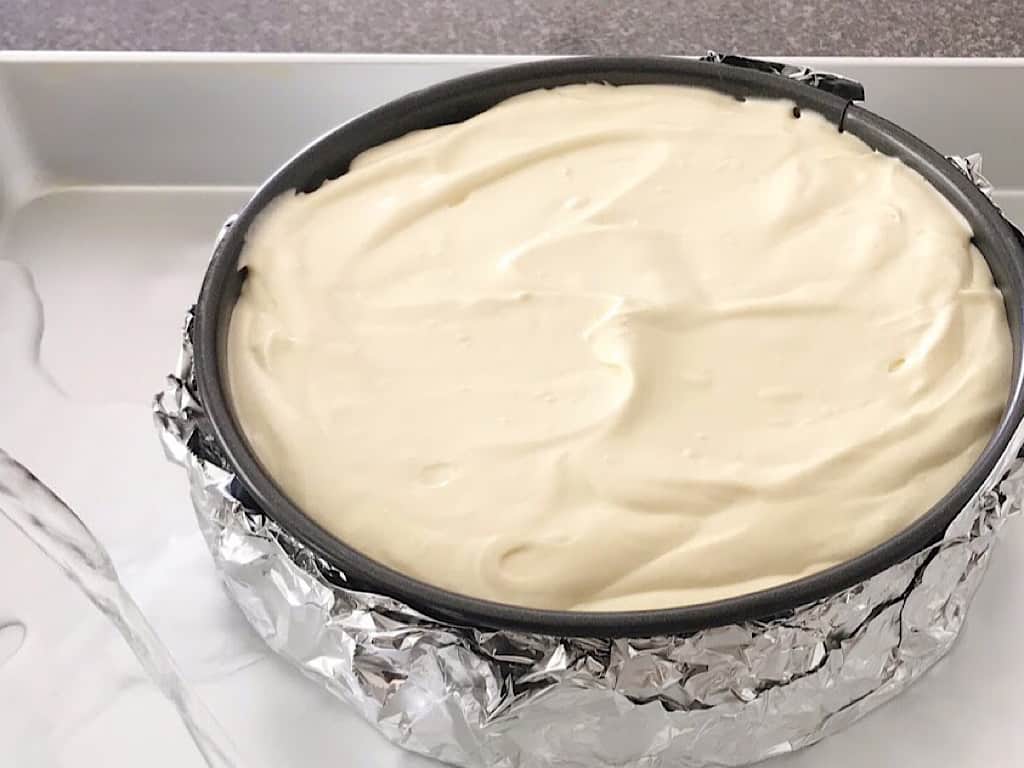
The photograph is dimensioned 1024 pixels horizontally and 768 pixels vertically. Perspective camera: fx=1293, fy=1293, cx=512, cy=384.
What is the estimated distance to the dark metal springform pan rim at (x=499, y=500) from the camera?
852 millimetres

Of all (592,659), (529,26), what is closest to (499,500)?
(592,659)

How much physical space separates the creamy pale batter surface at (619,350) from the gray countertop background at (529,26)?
0.35 metres

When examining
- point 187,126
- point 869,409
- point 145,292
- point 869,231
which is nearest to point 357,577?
point 869,409

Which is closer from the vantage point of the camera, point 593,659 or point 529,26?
point 593,659

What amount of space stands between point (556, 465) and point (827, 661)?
0.24m

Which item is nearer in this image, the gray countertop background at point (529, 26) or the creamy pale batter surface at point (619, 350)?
the creamy pale batter surface at point (619, 350)

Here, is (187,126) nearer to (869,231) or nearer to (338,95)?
(338,95)

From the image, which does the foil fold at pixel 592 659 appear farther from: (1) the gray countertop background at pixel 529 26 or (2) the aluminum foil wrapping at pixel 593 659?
(1) the gray countertop background at pixel 529 26

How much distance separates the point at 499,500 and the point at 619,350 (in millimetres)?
170

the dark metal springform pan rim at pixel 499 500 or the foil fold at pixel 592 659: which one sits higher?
the dark metal springform pan rim at pixel 499 500

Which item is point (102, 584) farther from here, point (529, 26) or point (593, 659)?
point (529, 26)

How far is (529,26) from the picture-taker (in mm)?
1638

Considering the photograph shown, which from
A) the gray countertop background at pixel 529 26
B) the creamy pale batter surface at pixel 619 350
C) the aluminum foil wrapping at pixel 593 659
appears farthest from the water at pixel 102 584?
the gray countertop background at pixel 529 26

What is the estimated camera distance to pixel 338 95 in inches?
58.2
